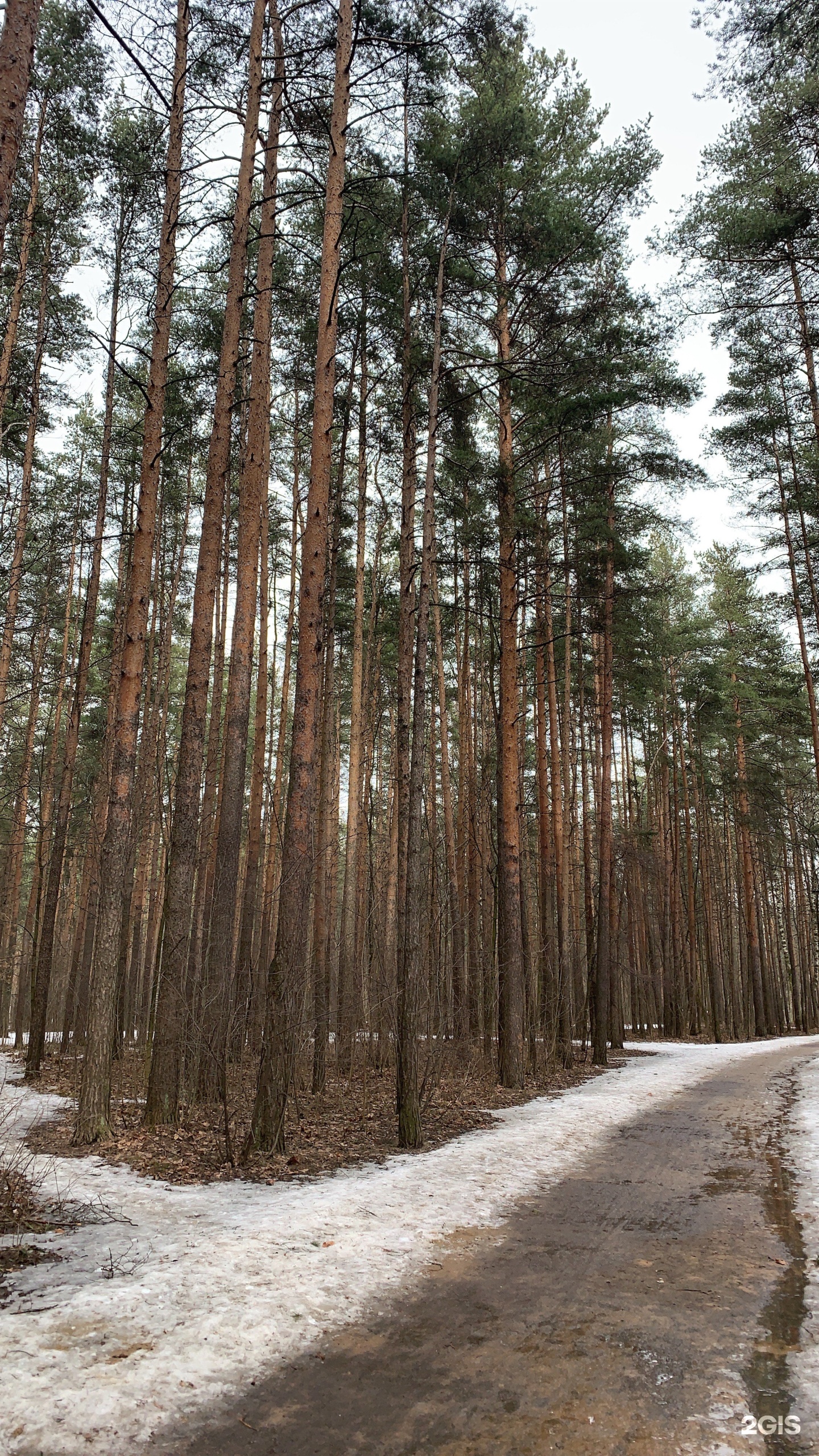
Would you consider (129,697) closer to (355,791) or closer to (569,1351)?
(355,791)

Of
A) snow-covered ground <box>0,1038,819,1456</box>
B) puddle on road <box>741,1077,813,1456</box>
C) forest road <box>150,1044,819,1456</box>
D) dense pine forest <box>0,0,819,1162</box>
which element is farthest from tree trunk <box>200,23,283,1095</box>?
puddle on road <box>741,1077,813,1456</box>

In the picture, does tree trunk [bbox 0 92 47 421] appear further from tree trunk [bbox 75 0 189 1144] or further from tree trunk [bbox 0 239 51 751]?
tree trunk [bbox 75 0 189 1144]

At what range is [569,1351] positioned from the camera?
3.47m

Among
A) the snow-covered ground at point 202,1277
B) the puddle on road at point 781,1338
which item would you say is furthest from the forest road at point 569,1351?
the snow-covered ground at point 202,1277

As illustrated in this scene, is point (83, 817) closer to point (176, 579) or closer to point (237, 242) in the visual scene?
point (176, 579)

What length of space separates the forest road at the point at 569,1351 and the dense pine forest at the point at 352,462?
2795mm

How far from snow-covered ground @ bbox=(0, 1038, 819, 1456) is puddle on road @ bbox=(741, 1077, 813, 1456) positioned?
22 cm

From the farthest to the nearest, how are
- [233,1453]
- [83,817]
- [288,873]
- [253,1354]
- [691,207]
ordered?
[83,817], [691,207], [288,873], [253,1354], [233,1453]

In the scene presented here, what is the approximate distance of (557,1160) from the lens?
23.6 feet

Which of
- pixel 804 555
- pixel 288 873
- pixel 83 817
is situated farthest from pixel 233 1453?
pixel 83 817

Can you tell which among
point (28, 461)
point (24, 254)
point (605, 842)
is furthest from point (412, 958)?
point (24, 254)

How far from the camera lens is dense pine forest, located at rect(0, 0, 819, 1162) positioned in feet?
26.4

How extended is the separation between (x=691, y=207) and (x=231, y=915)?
11.8 metres

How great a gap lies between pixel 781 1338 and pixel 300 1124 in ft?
19.4
